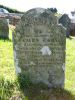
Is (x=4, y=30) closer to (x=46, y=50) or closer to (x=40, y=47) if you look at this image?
(x=40, y=47)

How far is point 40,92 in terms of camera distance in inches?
319

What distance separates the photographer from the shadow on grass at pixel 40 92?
7.91 metres

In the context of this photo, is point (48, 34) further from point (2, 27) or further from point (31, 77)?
point (2, 27)

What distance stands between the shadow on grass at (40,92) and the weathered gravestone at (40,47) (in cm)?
19

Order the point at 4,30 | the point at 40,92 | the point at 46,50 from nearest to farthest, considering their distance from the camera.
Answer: the point at 40,92 < the point at 46,50 < the point at 4,30

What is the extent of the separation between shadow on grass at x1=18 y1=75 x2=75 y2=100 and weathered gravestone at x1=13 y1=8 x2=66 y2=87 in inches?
7.4

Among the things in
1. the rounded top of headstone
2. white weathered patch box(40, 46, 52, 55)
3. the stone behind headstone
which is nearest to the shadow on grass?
white weathered patch box(40, 46, 52, 55)

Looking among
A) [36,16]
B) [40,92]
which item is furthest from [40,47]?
[40,92]

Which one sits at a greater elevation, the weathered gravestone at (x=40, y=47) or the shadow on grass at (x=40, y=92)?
the weathered gravestone at (x=40, y=47)

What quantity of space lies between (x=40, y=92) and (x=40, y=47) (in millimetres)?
1194

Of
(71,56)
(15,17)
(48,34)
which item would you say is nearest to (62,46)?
(48,34)

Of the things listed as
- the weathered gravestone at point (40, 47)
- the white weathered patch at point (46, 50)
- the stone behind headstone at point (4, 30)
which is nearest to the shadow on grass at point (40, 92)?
the weathered gravestone at point (40, 47)

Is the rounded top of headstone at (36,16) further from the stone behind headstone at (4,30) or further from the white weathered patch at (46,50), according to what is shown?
the stone behind headstone at (4,30)

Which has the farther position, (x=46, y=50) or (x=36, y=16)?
(x=46, y=50)
